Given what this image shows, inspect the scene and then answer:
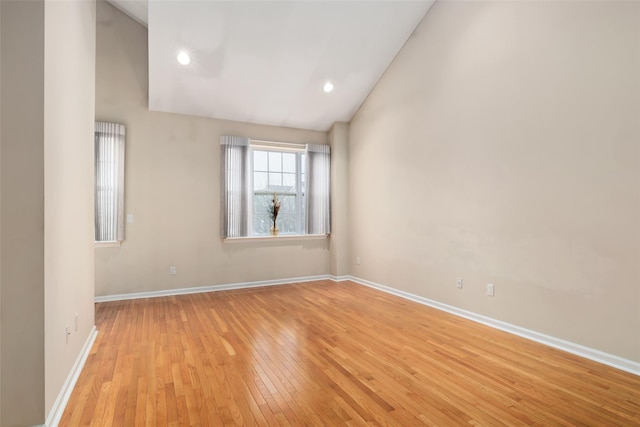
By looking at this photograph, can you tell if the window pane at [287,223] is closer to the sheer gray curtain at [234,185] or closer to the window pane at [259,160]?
the sheer gray curtain at [234,185]

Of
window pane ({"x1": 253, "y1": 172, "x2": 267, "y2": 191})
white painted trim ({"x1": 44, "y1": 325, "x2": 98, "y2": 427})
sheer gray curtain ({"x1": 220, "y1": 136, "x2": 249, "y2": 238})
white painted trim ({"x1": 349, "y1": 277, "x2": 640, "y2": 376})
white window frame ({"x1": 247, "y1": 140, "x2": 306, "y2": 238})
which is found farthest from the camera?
window pane ({"x1": 253, "y1": 172, "x2": 267, "y2": 191})

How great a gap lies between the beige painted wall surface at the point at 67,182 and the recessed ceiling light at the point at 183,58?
1.14m

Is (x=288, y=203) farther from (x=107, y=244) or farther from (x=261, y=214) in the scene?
(x=107, y=244)

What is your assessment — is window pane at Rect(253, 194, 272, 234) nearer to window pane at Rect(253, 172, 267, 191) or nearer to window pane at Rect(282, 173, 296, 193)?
window pane at Rect(253, 172, 267, 191)

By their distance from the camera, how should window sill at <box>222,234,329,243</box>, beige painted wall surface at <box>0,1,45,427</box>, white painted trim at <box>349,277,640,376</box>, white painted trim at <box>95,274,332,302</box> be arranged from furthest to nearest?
1. window sill at <box>222,234,329,243</box>
2. white painted trim at <box>95,274,332,302</box>
3. white painted trim at <box>349,277,640,376</box>
4. beige painted wall surface at <box>0,1,45,427</box>

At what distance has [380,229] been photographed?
17.1ft

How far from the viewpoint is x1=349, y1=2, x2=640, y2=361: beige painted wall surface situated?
2555 mm

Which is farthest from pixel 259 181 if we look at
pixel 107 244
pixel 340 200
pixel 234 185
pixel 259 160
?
pixel 107 244

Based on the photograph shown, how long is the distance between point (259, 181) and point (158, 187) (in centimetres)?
152

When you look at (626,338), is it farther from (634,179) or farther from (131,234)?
(131,234)

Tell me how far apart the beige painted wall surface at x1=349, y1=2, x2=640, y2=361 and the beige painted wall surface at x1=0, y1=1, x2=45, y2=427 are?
12.0ft

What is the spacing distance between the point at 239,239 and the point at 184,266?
89cm

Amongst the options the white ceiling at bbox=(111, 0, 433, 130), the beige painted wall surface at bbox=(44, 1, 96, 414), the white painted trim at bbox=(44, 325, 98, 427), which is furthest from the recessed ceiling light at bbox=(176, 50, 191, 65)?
the white painted trim at bbox=(44, 325, 98, 427)

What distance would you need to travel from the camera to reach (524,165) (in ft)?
10.4
